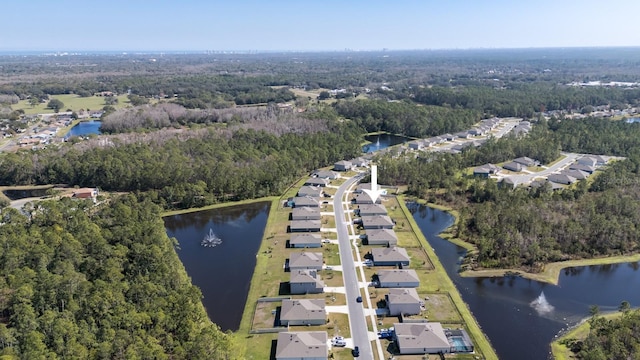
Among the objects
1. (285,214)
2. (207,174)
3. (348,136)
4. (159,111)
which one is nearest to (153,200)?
(207,174)

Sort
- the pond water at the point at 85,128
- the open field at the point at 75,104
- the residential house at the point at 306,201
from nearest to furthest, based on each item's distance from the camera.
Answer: the residential house at the point at 306,201 → the pond water at the point at 85,128 → the open field at the point at 75,104

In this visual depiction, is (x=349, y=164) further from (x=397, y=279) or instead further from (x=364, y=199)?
(x=397, y=279)

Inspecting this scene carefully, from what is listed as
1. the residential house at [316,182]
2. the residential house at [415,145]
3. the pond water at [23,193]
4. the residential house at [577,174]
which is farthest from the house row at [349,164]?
the pond water at [23,193]

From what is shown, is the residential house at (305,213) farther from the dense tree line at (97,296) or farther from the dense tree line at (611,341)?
the dense tree line at (611,341)

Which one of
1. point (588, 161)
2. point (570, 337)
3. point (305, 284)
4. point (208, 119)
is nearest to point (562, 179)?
point (588, 161)

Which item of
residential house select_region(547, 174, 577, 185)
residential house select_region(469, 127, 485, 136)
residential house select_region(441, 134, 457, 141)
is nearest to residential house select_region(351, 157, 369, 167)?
residential house select_region(441, 134, 457, 141)

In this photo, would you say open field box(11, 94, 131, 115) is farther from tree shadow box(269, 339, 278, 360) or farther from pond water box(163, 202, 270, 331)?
tree shadow box(269, 339, 278, 360)

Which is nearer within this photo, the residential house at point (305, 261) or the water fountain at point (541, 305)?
the water fountain at point (541, 305)
